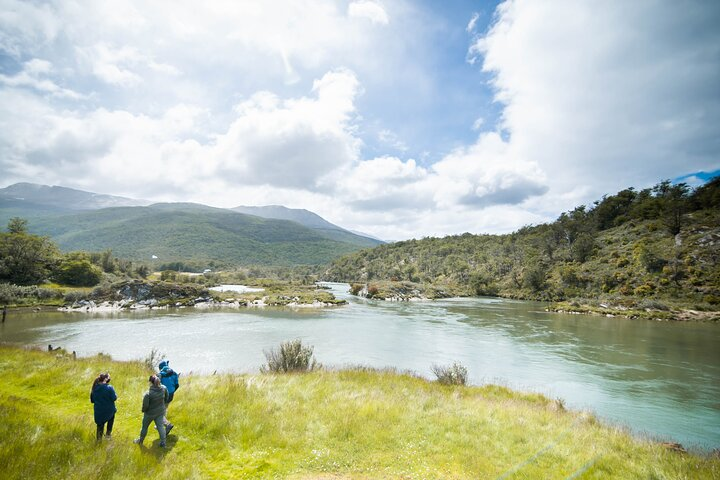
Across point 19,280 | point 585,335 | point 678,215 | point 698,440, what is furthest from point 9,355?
point 678,215

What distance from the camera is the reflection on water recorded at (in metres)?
18.4

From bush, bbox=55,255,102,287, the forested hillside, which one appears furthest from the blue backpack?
the forested hillside

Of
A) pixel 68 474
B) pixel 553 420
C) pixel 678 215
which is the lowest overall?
pixel 553 420

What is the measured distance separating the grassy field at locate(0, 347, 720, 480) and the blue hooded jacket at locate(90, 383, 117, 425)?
1.46 feet

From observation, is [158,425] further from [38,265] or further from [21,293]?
[38,265]

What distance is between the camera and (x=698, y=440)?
1368 cm

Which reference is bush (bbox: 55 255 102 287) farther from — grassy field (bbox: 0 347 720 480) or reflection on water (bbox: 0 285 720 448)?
grassy field (bbox: 0 347 720 480)

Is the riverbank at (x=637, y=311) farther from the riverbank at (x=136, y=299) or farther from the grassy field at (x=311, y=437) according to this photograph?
the grassy field at (x=311, y=437)

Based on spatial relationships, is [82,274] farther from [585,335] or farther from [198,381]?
[585,335]

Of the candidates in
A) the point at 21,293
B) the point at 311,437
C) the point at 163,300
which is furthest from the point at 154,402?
the point at 21,293

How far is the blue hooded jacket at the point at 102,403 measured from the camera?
8258mm

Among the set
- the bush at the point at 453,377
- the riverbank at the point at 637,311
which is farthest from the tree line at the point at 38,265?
the riverbank at the point at 637,311

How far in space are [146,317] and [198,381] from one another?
123 ft

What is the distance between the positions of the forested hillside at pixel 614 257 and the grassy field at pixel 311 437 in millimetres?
65049
